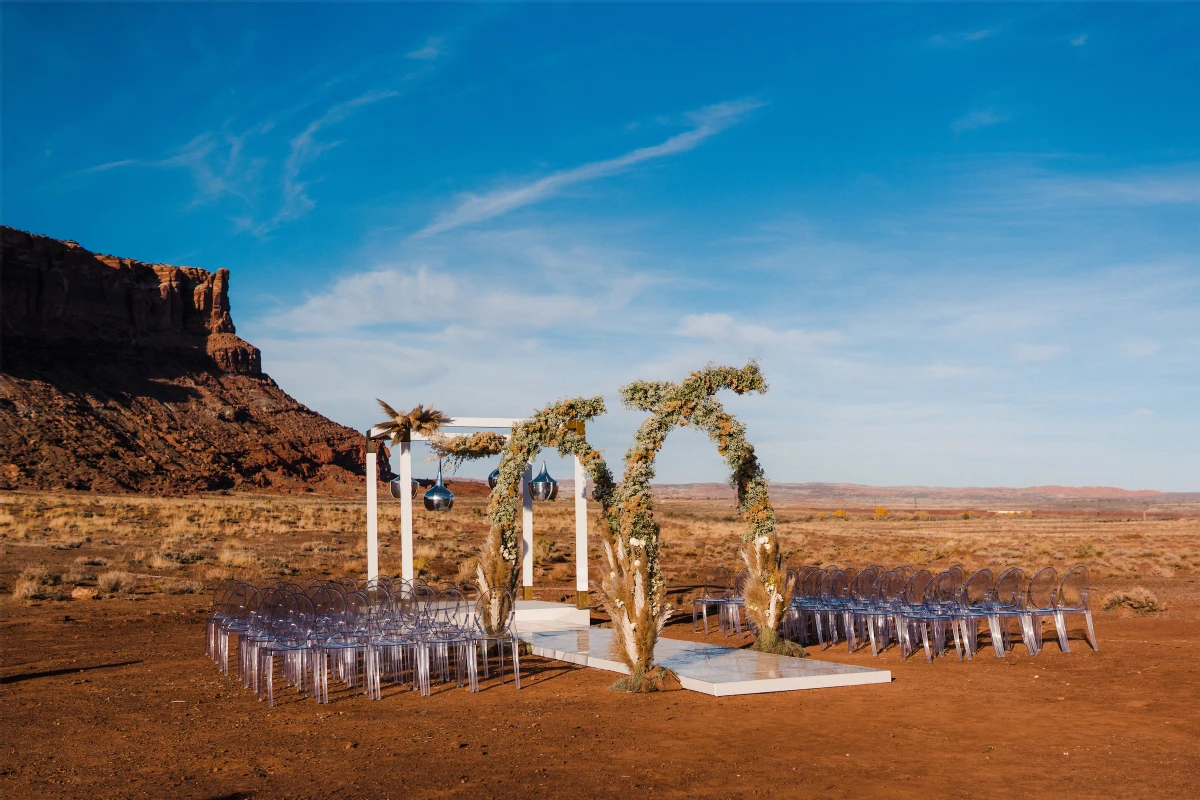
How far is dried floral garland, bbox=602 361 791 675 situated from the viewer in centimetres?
875

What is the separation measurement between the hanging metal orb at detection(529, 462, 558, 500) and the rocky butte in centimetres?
5019

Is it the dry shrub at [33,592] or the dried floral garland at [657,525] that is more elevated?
the dried floral garland at [657,525]

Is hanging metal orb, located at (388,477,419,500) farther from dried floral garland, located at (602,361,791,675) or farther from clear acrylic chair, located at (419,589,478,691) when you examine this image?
dried floral garland, located at (602,361,791,675)

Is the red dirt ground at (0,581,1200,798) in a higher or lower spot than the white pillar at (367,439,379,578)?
lower

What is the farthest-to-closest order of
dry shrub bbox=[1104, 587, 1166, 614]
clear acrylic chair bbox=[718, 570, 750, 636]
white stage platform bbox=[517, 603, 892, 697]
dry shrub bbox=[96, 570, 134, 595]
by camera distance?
dry shrub bbox=[96, 570, 134, 595]
dry shrub bbox=[1104, 587, 1166, 614]
clear acrylic chair bbox=[718, 570, 750, 636]
white stage platform bbox=[517, 603, 892, 697]

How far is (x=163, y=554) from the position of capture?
24484mm

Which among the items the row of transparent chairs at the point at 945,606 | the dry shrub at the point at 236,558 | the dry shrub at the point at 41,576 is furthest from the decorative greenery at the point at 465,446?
the dry shrub at the point at 236,558

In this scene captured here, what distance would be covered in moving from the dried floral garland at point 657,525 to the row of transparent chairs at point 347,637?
1.25 m

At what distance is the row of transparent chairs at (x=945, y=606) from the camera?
1054cm

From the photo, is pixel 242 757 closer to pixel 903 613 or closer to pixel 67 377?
pixel 903 613

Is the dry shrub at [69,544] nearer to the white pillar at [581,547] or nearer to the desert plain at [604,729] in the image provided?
the desert plain at [604,729]

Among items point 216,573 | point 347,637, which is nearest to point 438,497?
point 347,637

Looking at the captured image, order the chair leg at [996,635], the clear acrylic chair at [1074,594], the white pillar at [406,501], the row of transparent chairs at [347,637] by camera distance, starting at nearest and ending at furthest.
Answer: the row of transparent chairs at [347,637] < the chair leg at [996,635] < the clear acrylic chair at [1074,594] < the white pillar at [406,501]

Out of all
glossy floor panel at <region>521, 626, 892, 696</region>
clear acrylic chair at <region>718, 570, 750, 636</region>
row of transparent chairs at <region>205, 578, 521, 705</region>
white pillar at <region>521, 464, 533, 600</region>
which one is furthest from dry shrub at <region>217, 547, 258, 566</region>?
clear acrylic chair at <region>718, 570, 750, 636</region>
